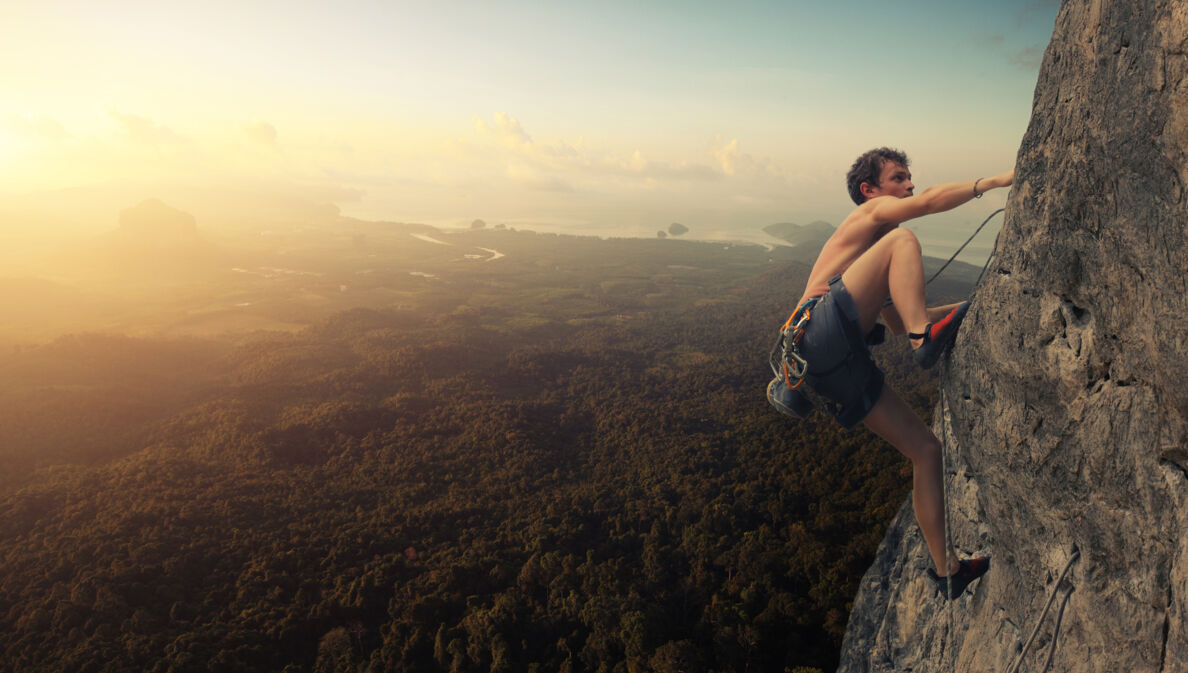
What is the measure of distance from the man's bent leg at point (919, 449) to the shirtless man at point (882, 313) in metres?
0.01

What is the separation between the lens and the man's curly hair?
5.12 meters

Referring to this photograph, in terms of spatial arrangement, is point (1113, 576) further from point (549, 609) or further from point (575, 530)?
point (575, 530)

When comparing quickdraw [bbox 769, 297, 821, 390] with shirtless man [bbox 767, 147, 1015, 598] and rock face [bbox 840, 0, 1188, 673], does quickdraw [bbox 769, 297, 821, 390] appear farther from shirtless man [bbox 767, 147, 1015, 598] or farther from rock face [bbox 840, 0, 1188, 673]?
rock face [bbox 840, 0, 1188, 673]

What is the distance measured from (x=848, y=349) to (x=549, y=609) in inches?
868

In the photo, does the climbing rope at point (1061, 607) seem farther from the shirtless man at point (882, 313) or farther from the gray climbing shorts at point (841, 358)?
the gray climbing shorts at point (841, 358)

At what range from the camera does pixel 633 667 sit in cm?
1898

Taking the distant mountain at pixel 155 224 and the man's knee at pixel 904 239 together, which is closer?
the man's knee at pixel 904 239

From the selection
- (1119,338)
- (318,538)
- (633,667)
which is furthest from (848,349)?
(318,538)

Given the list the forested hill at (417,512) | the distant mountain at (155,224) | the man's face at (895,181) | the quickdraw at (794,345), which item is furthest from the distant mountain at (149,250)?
the man's face at (895,181)

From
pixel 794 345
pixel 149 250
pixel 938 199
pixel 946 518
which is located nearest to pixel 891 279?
pixel 938 199

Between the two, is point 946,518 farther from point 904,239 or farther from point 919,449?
point 904,239

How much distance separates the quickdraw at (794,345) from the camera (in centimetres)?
507

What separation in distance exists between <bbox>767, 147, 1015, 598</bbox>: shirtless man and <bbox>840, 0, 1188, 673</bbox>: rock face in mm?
372

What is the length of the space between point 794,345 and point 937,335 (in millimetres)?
1258
